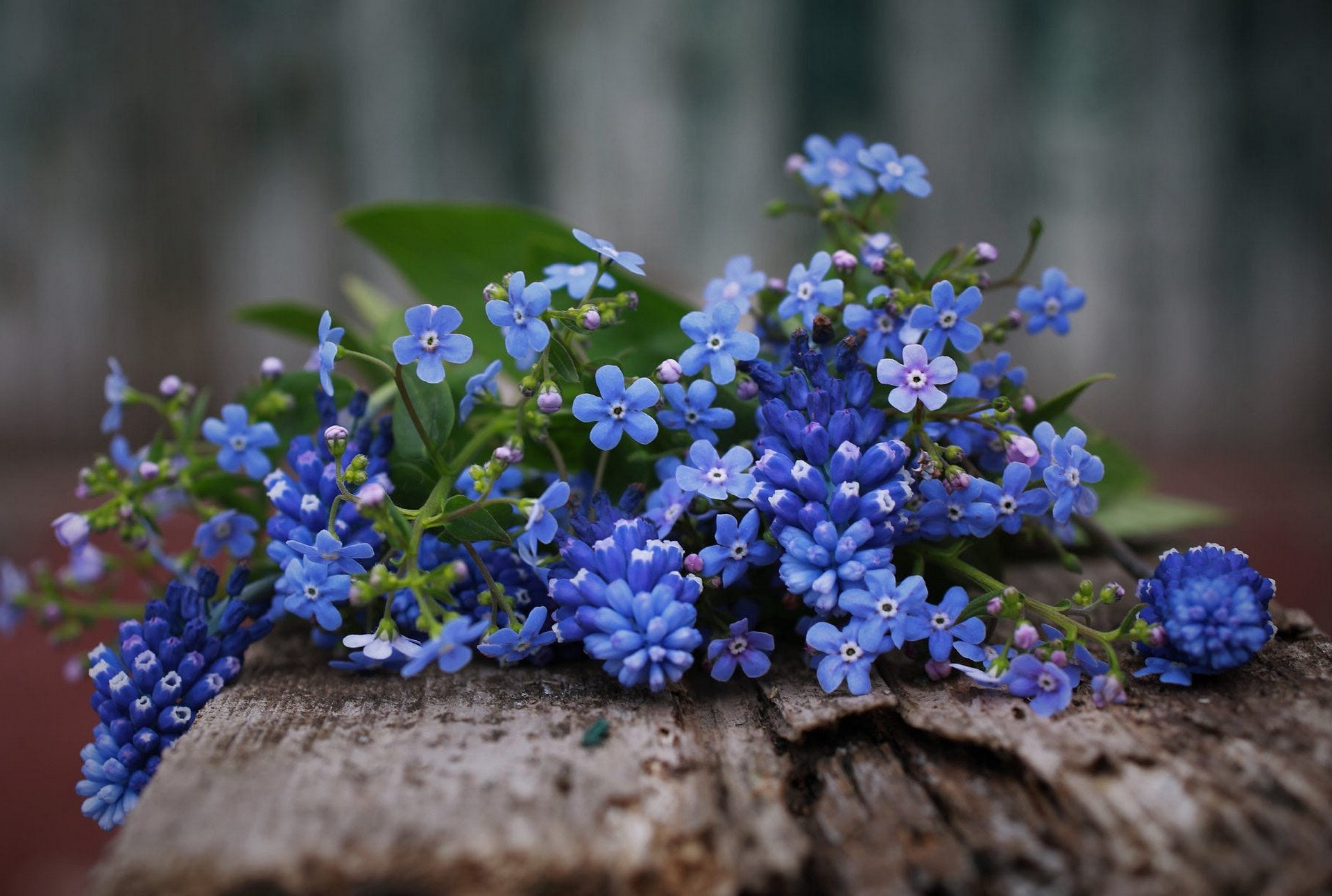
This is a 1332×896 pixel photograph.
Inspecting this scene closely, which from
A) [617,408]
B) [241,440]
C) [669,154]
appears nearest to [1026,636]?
[617,408]

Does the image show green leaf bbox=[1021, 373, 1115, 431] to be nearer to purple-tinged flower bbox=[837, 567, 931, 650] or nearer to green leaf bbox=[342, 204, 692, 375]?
purple-tinged flower bbox=[837, 567, 931, 650]

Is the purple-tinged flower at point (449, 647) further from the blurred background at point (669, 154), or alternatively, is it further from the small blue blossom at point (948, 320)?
the blurred background at point (669, 154)

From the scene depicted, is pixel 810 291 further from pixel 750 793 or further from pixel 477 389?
pixel 750 793

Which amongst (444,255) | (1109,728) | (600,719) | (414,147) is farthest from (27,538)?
(1109,728)

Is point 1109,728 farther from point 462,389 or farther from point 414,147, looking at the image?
point 414,147

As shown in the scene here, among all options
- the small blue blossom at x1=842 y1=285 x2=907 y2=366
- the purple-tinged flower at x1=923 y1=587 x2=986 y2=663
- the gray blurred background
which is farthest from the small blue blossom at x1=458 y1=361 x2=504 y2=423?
the gray blurred background

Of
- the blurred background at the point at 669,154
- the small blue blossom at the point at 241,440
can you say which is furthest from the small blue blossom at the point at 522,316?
the blurred background at the point at 669,154
